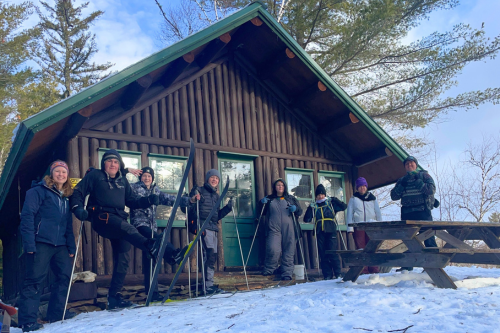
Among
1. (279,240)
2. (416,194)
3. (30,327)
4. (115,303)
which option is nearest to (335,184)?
(279,240)

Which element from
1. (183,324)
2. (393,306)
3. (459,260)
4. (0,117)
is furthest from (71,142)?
(0,117)

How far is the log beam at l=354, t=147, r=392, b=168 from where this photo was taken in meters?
10.1

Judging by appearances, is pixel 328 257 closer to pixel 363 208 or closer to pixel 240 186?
pixel 363 208

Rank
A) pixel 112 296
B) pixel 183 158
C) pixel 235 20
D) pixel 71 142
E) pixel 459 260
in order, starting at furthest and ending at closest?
pixel 183 158, pixel 235 20, pixel 71 142, pixel 459 260, pixel 112 296

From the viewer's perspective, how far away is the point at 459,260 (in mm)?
6965

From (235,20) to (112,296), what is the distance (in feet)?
16.3

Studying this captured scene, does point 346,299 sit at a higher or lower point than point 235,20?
lower

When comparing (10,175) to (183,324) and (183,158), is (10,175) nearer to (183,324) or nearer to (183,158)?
(183,158)

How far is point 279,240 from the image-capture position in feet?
27.8

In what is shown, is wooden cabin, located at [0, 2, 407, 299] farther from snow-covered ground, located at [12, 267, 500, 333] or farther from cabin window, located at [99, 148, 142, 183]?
snow-covered ground, located at [12, 267, 500, 333]

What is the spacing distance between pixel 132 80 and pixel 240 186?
3.34 metres

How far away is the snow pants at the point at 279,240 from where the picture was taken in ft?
27.4

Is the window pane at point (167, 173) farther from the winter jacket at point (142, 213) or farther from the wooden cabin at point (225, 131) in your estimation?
the winter jacket at point (142, 213)

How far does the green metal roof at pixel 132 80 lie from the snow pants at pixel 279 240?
2651 millimetres
